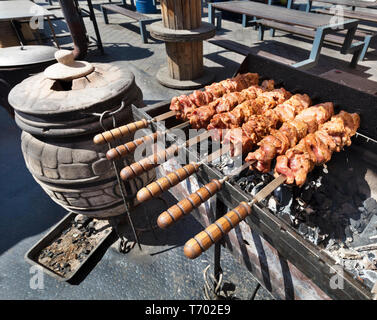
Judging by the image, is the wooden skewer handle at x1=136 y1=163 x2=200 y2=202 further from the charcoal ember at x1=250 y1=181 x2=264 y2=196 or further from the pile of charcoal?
the pile of charcoal

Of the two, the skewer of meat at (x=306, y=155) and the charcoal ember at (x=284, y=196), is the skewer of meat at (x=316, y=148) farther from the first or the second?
the charcoal ember at (x=284, y=196)

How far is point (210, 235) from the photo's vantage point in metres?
1.32

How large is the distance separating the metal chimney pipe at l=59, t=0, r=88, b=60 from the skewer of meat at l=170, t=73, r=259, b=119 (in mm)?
4898

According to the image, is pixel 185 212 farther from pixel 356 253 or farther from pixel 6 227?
pixel 6 227

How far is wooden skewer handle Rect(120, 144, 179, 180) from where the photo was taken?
6.00 ft

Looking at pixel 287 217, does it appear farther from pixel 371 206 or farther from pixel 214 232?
pixel 214 232

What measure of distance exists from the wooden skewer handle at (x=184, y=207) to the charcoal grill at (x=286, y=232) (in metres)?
0.15

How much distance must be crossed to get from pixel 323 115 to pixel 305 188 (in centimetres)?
94

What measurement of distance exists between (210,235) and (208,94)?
2372 mm

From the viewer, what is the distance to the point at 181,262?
3.52 meters

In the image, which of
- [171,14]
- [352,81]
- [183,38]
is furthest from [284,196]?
[171,14]

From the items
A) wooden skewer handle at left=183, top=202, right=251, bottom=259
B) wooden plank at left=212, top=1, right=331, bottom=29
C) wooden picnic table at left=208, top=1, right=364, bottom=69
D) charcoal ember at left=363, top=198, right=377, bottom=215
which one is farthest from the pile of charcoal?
wooden plank at left=212, top=1, right=331, bottom=29
